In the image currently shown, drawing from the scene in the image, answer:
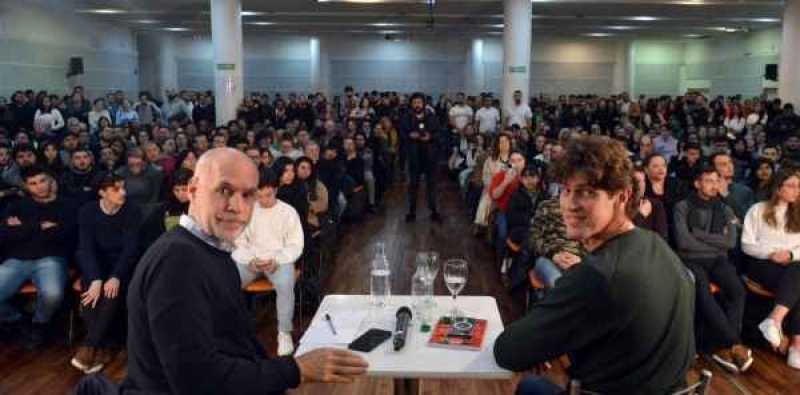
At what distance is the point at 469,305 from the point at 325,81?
74.0ft

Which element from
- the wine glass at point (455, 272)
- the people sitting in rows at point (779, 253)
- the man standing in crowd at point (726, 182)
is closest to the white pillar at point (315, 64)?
the man standing in crowd at point (726, 182)

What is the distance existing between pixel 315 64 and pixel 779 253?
21.1 m

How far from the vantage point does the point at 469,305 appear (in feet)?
9.35

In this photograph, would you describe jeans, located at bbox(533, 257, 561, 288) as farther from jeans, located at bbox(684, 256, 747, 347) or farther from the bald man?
the bald man

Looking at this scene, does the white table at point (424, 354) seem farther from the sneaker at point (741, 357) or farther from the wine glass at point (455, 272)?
the sneaker at point (741, 357)

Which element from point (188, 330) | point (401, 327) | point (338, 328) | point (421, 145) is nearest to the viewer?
point (188, 330)

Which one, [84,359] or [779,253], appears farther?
[779,253]

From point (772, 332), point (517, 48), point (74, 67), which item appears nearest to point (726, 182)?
point (772, 332)

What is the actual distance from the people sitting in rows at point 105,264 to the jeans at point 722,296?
11.4 ft

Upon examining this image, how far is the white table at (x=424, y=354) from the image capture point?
220 centimetres

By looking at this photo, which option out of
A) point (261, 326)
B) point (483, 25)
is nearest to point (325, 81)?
point (483, 25)

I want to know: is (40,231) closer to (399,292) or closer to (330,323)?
(399,292)

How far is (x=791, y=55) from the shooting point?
13.2 meters

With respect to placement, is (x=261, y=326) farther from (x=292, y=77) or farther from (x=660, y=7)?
(x=292, y=77)
